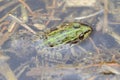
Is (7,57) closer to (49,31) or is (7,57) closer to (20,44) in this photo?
(20,44)

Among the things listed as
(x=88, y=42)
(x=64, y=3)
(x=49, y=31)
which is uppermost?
(x=64, y=3)

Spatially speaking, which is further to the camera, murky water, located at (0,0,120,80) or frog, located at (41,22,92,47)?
frog, located at (41,22,92,47)

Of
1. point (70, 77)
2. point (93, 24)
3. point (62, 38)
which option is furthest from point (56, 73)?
point (93, 24)

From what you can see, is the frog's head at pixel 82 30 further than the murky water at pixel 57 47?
Yes

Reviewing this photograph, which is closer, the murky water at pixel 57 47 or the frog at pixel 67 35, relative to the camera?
the murky water at pixel 57 47

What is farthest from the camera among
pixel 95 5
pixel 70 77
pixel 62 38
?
pixel 95 5
